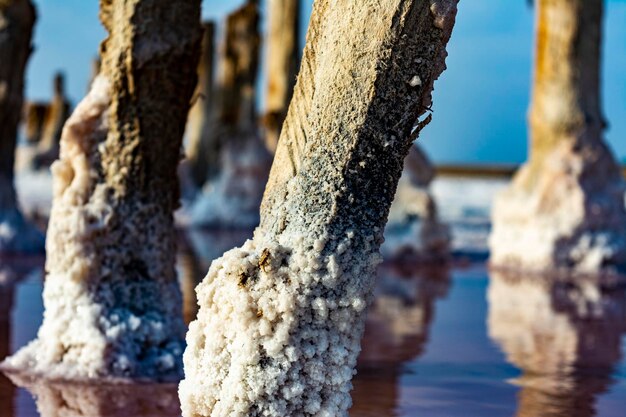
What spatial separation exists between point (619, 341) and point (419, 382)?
191 centimetres

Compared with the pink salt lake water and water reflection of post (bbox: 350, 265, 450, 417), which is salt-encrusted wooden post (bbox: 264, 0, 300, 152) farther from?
the pink salt lake water

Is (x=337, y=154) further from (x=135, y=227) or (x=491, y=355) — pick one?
(x=491, y=355)

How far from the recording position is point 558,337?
611 cm

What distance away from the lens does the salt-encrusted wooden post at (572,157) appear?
969 cm

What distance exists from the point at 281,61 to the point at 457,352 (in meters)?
10.2

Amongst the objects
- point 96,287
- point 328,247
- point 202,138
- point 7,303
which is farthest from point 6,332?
point 202,138

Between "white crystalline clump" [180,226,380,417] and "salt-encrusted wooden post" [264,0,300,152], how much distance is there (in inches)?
463

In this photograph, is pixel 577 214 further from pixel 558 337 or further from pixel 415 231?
pixel 558 337

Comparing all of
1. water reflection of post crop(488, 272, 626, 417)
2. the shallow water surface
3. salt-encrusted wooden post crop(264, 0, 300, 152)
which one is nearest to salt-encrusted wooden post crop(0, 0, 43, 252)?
the shallow water surface

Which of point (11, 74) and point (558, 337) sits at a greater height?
point (11, 74)

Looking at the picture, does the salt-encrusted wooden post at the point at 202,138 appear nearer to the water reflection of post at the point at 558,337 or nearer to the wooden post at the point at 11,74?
the wooden post at the point at 11,74

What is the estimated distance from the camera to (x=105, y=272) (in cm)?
436

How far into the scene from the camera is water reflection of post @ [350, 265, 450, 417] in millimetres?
4223

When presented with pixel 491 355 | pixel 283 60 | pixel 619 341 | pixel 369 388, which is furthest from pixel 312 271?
pixel 283 60
